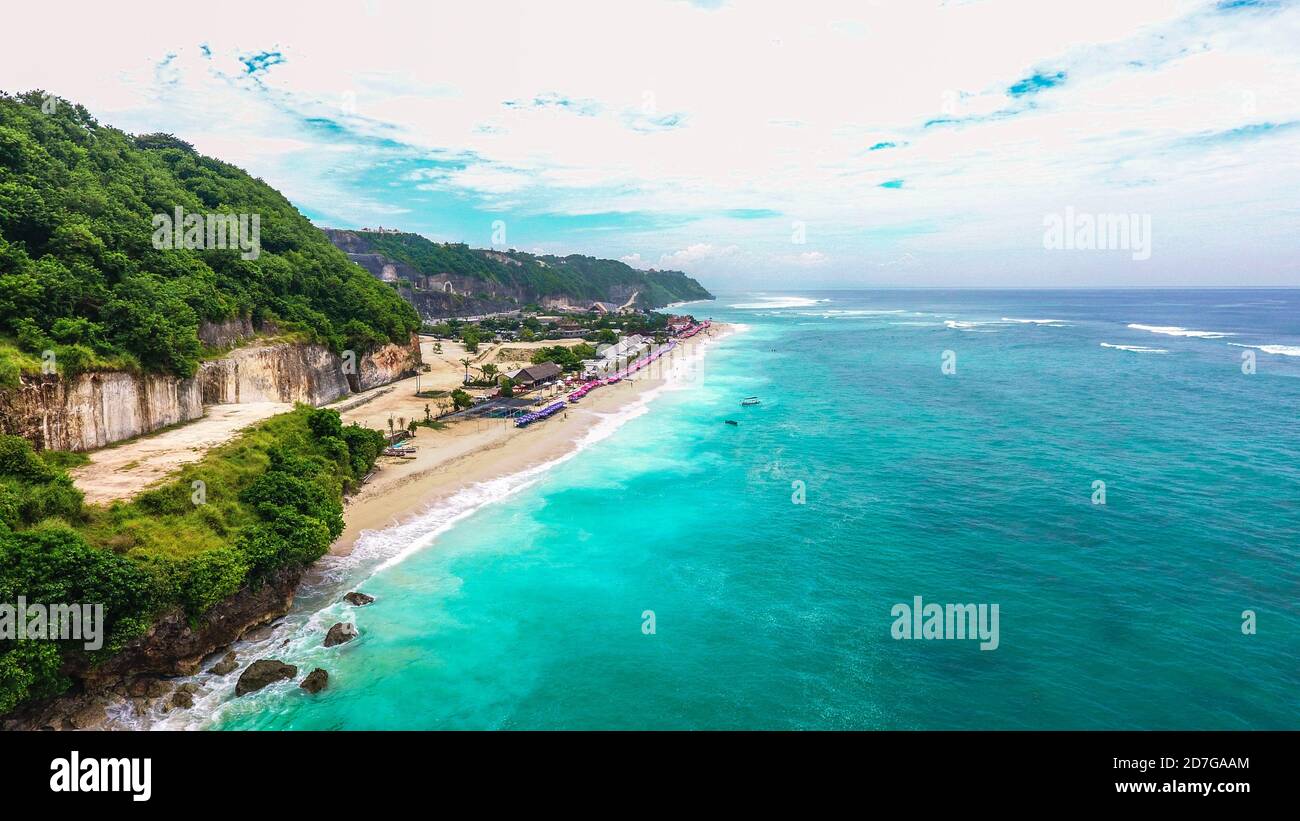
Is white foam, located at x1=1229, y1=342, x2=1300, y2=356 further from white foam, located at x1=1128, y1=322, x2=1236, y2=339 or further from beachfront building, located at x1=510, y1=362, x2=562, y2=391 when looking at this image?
beachfront building, located at x1=510, y1=362, x2=562, y2=391

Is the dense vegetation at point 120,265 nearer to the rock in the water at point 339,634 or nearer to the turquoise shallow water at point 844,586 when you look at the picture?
the rock in the water at point 339,634

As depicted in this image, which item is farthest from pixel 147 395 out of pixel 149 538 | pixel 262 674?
pixel 262 674

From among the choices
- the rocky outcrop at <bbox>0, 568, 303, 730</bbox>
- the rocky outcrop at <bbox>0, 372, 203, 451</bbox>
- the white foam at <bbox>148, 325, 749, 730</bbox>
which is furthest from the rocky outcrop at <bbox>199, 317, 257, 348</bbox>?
the rocky outcrop at <bbox>0, 568, 303, 730</bbox>

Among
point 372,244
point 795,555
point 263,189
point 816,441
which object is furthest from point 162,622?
point 372,244

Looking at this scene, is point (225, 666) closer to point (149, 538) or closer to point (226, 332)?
point (149, 538)

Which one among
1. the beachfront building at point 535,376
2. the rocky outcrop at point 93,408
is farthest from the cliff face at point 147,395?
the beachfront building at point 535,376
